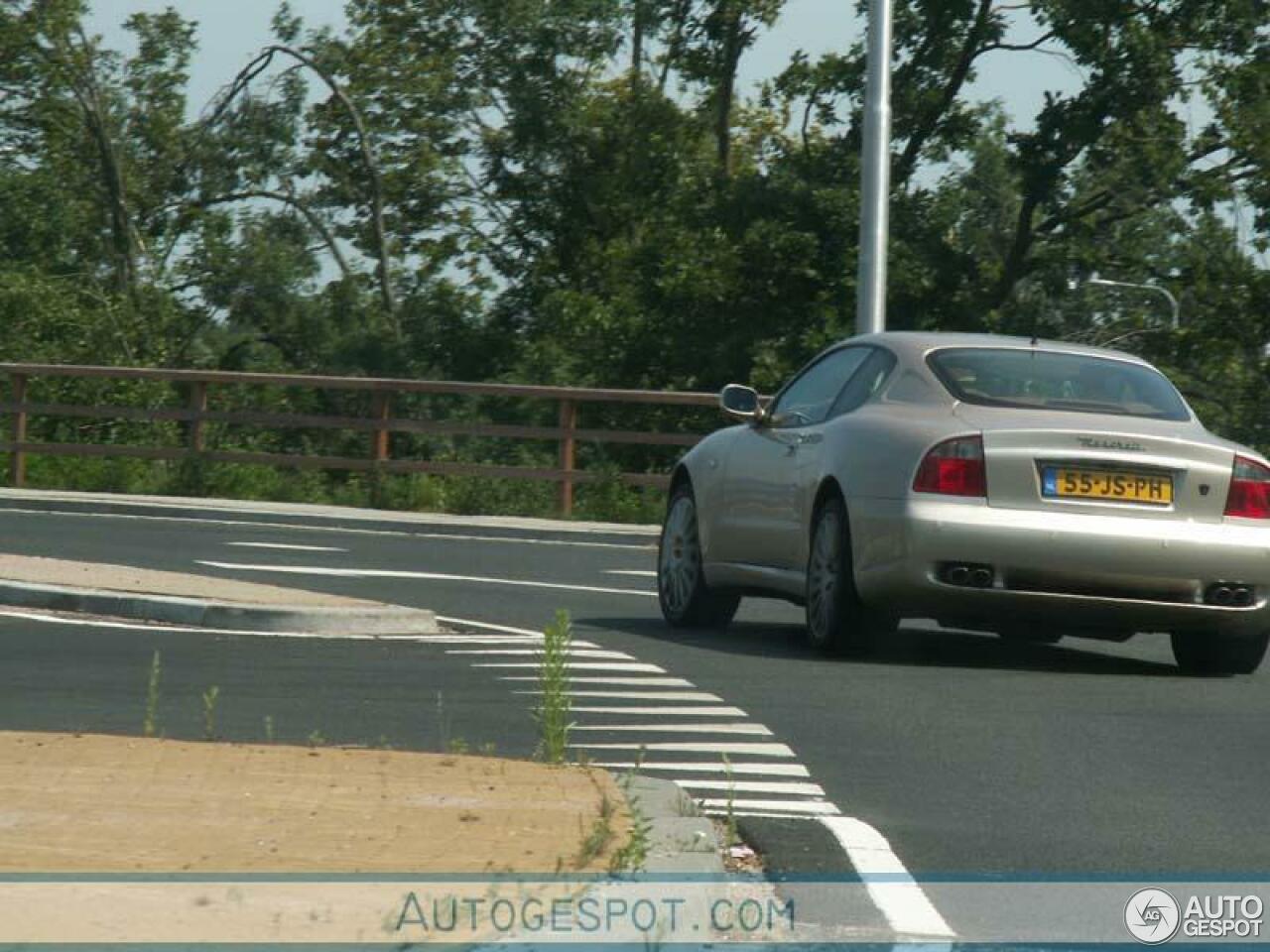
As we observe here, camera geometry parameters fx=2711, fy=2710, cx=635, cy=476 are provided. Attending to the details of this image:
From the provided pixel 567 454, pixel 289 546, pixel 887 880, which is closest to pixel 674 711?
pixel 887 880

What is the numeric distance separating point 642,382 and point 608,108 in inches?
301

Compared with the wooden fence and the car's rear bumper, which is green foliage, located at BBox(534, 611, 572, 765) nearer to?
the car's rear bumper

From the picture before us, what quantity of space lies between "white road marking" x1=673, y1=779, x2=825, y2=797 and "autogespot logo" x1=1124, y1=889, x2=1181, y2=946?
72.5 inches

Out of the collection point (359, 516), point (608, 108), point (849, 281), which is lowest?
point (359, 516)

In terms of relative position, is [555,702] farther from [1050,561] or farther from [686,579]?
[686,579]

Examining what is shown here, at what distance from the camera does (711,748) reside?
29.5ft

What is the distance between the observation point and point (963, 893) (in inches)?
248

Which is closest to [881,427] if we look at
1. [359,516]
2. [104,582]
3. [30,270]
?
[104,582]

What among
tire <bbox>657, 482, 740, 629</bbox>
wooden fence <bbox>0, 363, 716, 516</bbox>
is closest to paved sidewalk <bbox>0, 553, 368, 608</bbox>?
tire <bbox>657, 482, 740, 629</bbox>

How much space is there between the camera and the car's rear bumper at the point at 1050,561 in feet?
37.0

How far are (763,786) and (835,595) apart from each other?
3766 millimetres

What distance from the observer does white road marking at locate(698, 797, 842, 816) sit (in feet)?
24.9

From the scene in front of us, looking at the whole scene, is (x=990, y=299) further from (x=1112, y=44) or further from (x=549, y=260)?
(x=549, y=260)

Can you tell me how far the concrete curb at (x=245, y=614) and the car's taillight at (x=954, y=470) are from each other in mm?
3270
